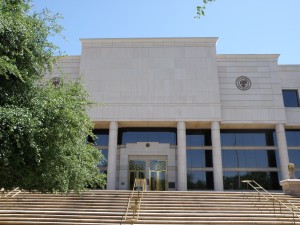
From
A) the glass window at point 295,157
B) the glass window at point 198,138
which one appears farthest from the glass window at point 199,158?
the glass window at point 295,157

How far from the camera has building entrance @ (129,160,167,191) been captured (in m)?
28.5

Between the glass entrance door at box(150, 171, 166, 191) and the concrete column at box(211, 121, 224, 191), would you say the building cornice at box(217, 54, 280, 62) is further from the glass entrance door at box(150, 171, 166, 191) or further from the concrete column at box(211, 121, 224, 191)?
the glass entrance door at box(150, 171, 166, 191)

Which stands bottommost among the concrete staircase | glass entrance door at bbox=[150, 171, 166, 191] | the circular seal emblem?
the concrete staircase

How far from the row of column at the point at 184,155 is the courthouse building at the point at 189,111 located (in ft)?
0.30

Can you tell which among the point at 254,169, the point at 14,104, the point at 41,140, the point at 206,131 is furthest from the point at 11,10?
the point at 254,169

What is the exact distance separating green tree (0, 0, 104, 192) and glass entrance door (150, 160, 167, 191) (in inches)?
693

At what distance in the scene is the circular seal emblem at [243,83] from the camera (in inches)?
1180

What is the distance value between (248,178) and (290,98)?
374 inches

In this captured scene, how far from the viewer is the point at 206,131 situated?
30797 millimetres

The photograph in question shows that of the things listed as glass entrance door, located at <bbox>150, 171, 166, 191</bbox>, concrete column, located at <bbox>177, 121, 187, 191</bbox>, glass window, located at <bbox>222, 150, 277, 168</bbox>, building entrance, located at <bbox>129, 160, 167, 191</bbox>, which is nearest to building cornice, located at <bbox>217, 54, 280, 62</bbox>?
concrete column, located at <bbox>177, 121, 187, 191</bbox>

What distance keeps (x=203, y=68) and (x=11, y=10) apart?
22089mm

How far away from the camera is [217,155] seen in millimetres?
27359

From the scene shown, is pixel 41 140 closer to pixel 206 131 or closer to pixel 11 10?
pixel 11 10

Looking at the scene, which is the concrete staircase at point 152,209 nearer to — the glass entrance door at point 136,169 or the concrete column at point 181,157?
the concrete column at point 181,157
